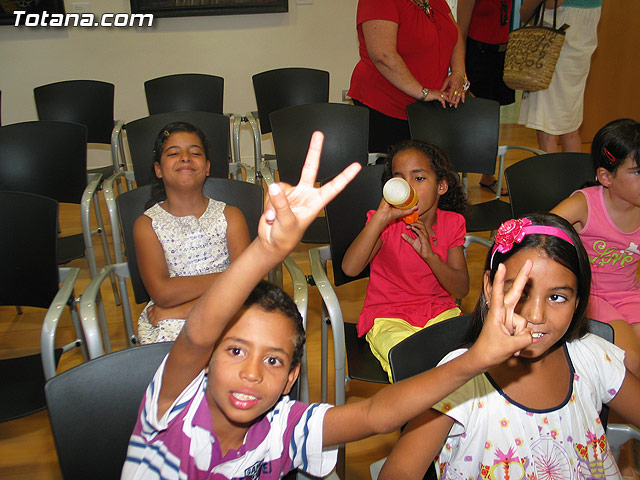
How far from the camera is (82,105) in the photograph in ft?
11.8

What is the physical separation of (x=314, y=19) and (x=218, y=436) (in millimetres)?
4241

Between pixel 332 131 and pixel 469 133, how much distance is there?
2.27 feet

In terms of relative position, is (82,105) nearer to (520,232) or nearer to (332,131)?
(332,131)

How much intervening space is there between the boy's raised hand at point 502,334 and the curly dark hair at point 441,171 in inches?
44.8

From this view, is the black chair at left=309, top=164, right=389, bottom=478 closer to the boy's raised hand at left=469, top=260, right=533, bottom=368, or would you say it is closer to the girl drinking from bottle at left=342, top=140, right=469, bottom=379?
the girl drinking from bottle at left=342, top=140, right=469, bottom=379

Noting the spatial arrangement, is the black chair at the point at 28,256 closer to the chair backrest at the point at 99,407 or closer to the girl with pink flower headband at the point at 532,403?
the chair backrest at the point at 99,407

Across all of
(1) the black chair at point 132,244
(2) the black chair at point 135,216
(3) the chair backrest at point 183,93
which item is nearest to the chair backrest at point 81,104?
(3) the chair backrest at point 183,93

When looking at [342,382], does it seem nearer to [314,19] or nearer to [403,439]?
[403,439]

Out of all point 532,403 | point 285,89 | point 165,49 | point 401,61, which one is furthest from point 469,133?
point 165,49

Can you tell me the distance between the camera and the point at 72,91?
3582 mm

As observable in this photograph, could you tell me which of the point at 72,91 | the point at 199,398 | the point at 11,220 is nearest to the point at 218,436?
the point at 199,398

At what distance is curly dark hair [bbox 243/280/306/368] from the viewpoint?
1133 mm

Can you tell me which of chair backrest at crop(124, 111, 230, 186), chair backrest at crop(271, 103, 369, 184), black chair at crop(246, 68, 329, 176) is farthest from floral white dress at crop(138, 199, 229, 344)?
black chair at crop(246, 68, 329, 176)

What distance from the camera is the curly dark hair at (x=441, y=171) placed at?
205cm
